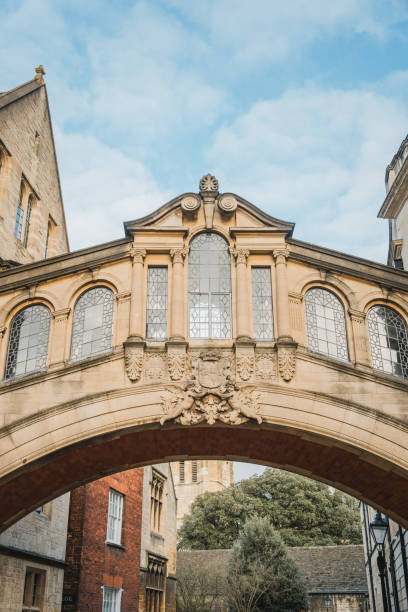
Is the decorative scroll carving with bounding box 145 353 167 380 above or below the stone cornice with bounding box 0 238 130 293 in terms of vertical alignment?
below

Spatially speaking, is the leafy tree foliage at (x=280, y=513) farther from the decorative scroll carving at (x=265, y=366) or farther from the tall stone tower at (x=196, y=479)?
the decorative scroll carving at (x=265, y=366)

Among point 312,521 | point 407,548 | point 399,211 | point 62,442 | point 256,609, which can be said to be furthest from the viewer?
point 312,521

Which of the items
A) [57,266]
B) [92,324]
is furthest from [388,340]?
[57,266]

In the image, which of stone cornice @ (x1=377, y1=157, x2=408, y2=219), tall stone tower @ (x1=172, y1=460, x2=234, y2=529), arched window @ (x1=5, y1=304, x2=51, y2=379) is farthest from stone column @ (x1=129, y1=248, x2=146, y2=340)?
tall stone tower @ (x1=172, y1=460, x2=234, y2=529)

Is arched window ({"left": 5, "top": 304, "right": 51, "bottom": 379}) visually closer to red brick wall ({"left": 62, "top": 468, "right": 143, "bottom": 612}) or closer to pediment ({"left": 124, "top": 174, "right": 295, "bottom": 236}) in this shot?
pediment ({"left": 124, "top": 174, "right": 295, "bottom": 236})

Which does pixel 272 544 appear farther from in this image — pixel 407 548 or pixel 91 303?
pixel 91 303

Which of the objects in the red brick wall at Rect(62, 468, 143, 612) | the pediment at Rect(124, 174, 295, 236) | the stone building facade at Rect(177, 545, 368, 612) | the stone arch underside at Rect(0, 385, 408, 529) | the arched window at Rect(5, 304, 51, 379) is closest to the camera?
the stone arch underside at Rect(0, 385, 408, 529)

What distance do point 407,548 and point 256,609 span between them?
19629 millimetres

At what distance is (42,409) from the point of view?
39.7ft

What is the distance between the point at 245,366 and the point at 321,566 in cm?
3687

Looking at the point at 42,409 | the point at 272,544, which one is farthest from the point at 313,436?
the point at 272,544

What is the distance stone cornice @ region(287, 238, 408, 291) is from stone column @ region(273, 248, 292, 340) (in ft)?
0.85

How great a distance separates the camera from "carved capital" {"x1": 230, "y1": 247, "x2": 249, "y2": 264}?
1323 cm

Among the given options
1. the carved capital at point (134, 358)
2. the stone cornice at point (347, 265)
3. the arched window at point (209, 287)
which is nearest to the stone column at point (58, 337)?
the carved capital at point (134, 358)
